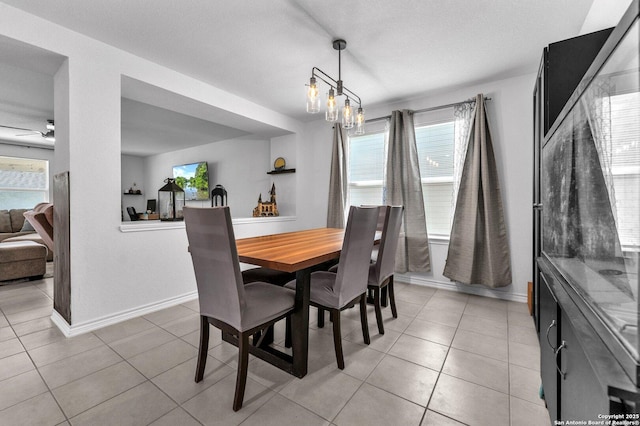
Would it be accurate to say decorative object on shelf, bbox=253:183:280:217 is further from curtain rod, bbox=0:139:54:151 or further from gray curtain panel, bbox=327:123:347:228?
curtain rod, bbox=0:139:54:151

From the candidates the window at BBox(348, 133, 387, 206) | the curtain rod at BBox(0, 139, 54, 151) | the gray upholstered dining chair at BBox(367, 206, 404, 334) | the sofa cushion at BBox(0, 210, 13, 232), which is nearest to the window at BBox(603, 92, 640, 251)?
the gray upholstered dining chair at BBox(367, 206, 404, 334)

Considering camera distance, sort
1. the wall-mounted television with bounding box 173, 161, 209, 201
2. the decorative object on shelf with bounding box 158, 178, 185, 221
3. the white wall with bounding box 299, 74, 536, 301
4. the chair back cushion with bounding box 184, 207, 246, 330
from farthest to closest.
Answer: the wall-mounted television with bounding box 173, 161, 209, 201 < the decorative object on shelf with bounding box 158, 178, 185, 221 < the white wall with bounding box 299, 74, 536, 301 < the chair back cushion with bounding box 184, 207, 246, 330

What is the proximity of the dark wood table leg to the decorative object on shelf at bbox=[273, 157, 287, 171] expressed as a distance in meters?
3.24

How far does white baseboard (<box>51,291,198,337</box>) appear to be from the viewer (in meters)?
2.24

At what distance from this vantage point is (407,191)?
3553mm

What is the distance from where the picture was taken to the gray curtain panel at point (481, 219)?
304 centimetres

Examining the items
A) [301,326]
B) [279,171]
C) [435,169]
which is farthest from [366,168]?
[301,326]

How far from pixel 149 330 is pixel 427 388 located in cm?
219

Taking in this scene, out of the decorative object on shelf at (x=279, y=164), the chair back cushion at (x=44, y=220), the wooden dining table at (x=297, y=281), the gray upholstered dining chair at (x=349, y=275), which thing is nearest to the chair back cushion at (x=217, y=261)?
the wooden dining table at (x=297, y=281)

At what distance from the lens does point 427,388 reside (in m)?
1.61

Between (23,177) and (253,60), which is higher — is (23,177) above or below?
below

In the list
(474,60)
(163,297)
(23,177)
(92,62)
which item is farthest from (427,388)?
(23,177)

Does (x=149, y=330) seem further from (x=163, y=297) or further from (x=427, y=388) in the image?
(x=427, y=388)

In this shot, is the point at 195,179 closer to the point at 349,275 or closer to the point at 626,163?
→ the point at 349,275
